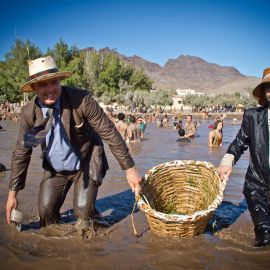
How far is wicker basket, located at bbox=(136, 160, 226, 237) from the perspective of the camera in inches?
122

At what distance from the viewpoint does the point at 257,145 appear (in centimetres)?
317

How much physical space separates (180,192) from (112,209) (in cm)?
98

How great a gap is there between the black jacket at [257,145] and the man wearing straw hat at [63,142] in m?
1.14

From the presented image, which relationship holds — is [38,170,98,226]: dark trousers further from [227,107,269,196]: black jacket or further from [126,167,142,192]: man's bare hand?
[227,107,269,196]: black jacket

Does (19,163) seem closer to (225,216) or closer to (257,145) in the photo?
(257,145)

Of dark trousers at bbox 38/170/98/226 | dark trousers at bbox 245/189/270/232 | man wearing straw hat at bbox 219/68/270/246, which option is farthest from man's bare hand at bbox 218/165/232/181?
dark trousers at bbox 38/170/98/226

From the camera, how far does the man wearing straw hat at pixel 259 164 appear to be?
308cm

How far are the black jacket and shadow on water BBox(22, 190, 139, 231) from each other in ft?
5.34

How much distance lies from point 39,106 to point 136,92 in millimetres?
52262

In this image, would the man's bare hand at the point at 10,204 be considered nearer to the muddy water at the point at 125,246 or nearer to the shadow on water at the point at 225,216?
the muddy water at the point at 125,246

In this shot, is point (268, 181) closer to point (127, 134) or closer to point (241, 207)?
point (241, 207)

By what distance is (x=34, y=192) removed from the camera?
17.1 feet

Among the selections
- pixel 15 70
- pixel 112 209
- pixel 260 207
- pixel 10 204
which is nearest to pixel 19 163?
pixel 10 204

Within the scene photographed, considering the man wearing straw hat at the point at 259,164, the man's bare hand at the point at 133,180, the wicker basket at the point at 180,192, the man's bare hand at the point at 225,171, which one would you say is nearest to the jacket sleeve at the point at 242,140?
the man wearing straw hat at the point at 259,164
